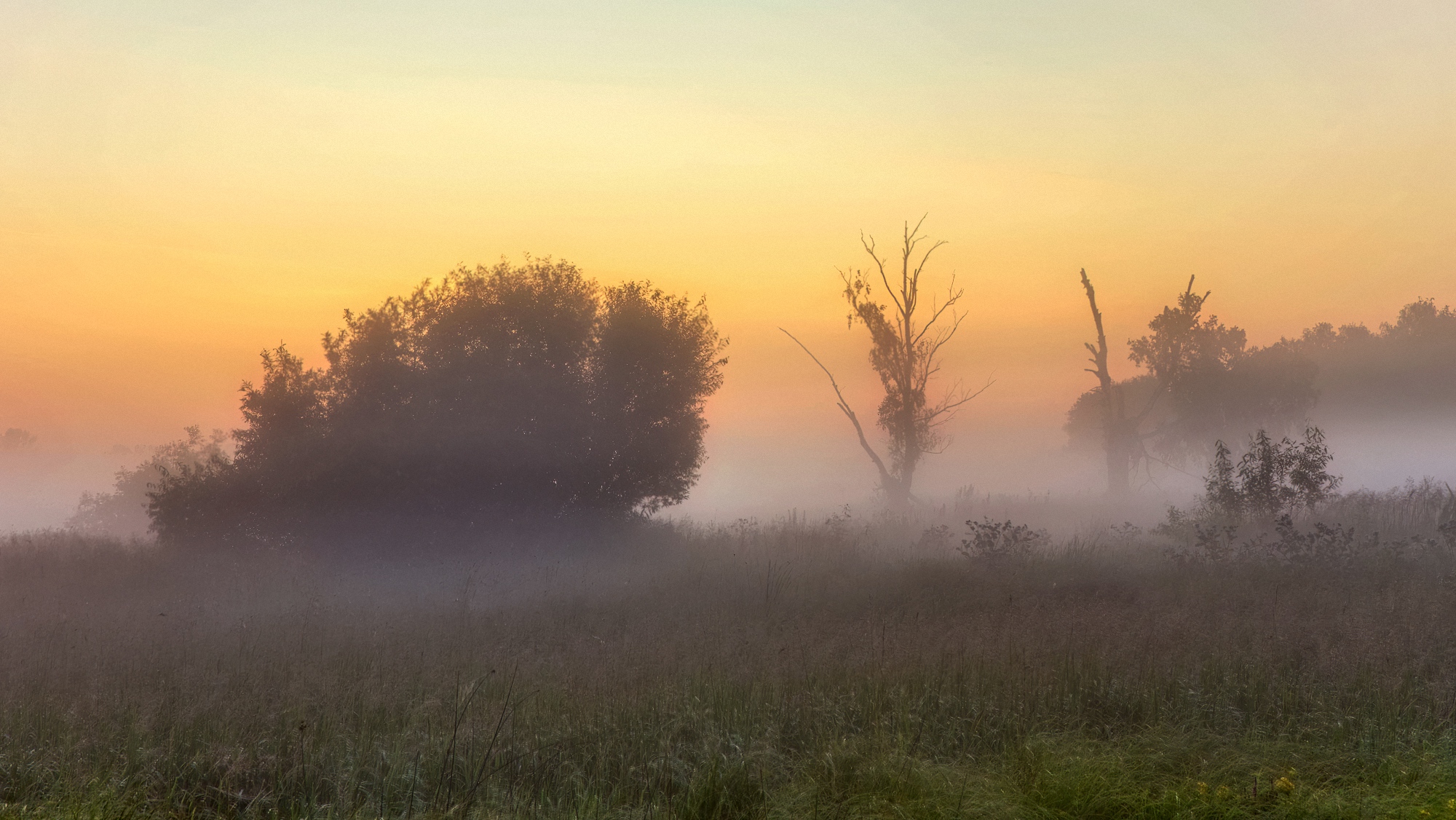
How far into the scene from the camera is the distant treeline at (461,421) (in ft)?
67.6

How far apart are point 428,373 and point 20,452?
106120 millimetres

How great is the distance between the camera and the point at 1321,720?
27.6ft

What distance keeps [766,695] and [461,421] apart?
13653 mm

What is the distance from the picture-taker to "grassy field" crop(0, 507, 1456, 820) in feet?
22.4

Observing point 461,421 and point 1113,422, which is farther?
point 1113,422

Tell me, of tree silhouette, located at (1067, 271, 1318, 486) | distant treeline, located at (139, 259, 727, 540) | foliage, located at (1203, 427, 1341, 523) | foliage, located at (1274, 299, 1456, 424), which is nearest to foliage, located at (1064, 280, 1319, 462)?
tree silhouette, located at (1067, 271, 1318, 486)

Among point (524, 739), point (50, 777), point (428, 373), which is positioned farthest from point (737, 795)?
point (428, 373)

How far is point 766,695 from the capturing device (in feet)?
30.6

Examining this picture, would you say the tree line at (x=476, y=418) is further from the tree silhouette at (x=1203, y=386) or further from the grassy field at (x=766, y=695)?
the tree silhouette at (x=1203, y=386)

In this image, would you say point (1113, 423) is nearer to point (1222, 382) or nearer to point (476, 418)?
point (1222, 382)

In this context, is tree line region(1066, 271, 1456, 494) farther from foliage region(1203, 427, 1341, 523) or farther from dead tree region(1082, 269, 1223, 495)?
foliage region(1203, 427, 1341, 523)

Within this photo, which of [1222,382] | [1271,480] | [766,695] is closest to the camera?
[766,695]

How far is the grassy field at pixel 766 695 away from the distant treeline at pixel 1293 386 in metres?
25.9

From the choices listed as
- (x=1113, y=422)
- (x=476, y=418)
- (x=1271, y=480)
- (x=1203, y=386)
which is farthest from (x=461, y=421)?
(x=1203, y=386)
